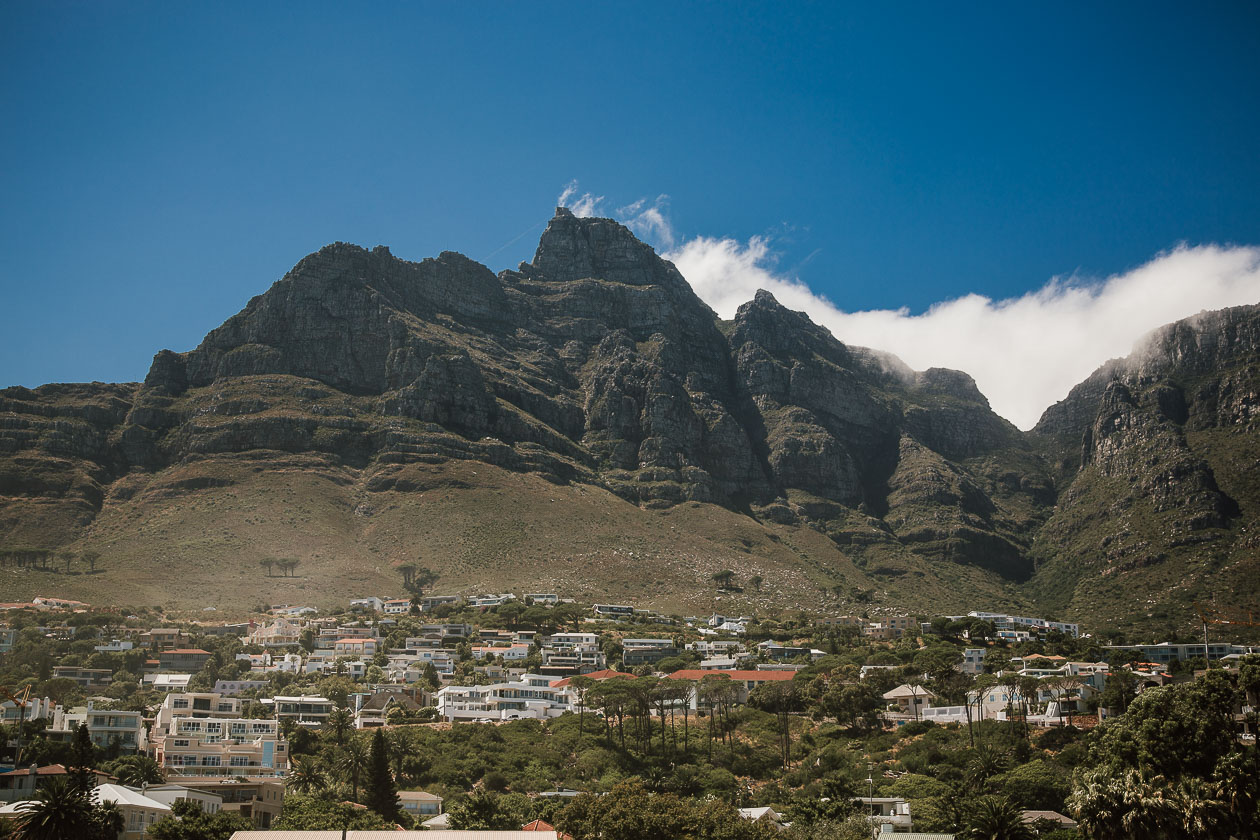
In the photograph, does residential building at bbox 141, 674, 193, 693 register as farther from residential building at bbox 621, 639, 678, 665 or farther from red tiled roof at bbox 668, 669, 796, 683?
residential building at bbox 621, 639, 678, 665

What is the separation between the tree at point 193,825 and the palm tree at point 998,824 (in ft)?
114

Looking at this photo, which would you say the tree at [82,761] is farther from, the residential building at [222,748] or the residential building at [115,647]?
the residential building at [115,647]

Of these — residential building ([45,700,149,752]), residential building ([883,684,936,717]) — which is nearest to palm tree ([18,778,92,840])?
residential building ([45,700,149,752])

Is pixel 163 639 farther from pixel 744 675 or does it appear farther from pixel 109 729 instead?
pixel 744 675

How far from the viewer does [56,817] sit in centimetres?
5172

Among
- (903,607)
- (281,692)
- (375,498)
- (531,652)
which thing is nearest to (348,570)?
(375,498)

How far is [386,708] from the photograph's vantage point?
97.9m

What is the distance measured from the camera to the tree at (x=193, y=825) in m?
54.8

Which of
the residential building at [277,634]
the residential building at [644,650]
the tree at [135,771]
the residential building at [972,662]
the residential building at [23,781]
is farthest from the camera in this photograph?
the residential building at [644,650]

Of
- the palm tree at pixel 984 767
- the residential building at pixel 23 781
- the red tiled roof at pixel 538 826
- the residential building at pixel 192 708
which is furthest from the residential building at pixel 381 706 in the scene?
the palm tree at pixel 984 767

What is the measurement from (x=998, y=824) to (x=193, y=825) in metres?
37.4

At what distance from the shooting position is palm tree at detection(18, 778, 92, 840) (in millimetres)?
51219

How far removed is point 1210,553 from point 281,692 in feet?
407

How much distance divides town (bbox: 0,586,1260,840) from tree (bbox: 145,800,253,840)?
0.72ft
